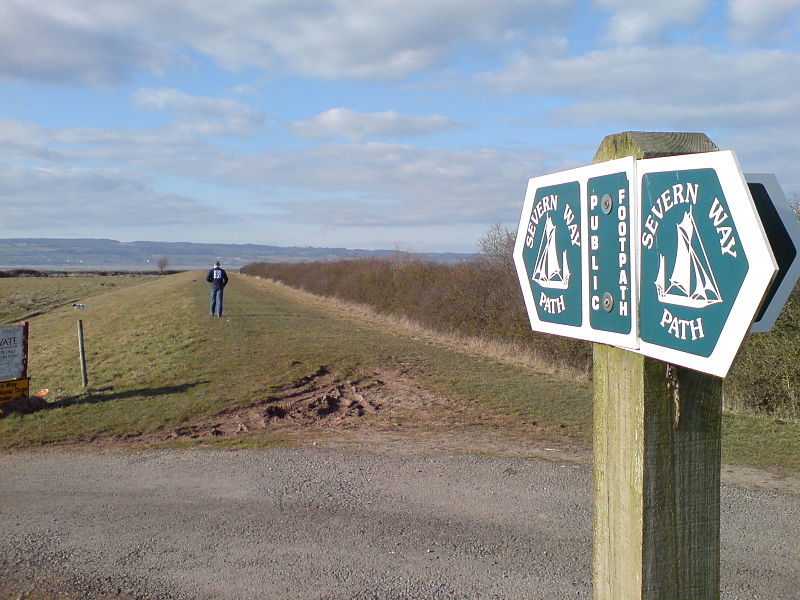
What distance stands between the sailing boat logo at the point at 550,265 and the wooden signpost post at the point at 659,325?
0.02m

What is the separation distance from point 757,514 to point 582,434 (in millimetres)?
3299

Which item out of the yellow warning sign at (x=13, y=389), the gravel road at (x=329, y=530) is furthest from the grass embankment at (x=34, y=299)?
the gravel road at (x=329, y=530)

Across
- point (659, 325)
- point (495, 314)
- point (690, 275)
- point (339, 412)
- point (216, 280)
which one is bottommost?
point (339, 412)

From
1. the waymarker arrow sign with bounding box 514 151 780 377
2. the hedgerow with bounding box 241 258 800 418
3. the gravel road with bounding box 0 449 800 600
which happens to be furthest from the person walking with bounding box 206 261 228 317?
the waymarker arrow sign with bounding box 514 151 780 377

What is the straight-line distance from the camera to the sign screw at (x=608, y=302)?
2053 millimetres

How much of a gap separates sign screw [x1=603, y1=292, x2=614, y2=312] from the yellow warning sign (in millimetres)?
11956

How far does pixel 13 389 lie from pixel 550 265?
1188 cm

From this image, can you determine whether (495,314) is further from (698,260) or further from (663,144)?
(698,260)

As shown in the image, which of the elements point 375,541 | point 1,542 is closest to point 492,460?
point 375,541

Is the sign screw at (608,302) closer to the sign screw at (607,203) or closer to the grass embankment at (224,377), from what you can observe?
the sign screw at (607,203)

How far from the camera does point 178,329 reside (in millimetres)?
21188

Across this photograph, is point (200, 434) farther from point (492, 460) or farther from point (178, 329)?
point (178, 329)

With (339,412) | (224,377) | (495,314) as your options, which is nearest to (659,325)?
(339,412)

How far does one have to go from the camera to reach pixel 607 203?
206 cm
